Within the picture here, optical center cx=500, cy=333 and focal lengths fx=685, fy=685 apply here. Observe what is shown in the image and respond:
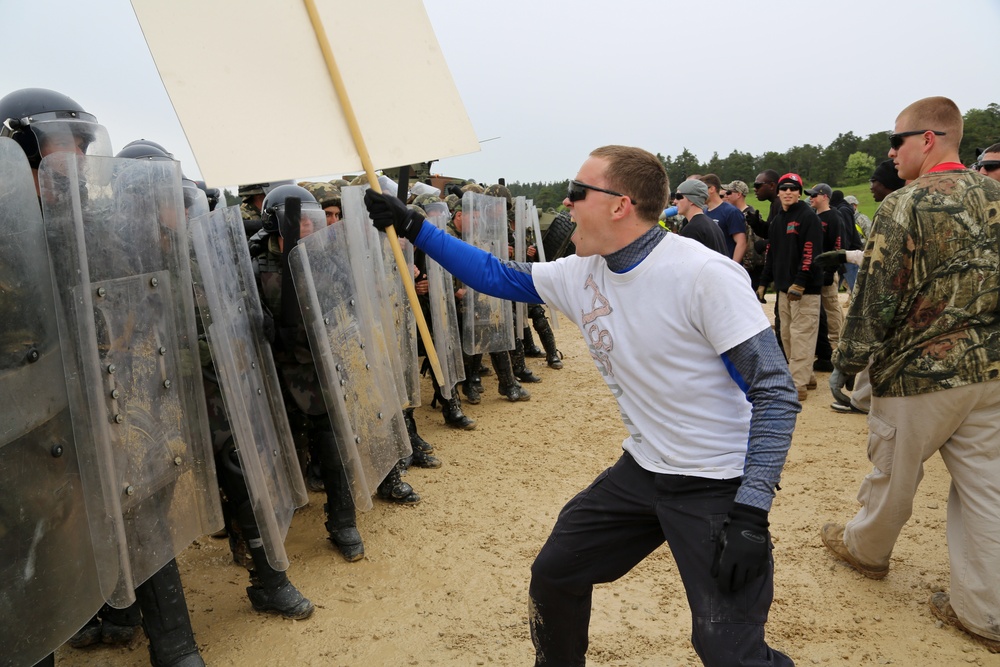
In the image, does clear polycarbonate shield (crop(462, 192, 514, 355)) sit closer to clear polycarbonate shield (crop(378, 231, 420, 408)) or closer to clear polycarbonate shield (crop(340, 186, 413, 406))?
clear polycarbonate shield (crop(378, 231, 420, 408))

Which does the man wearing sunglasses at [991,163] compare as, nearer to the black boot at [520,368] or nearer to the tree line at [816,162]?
the black boot at [520,368]

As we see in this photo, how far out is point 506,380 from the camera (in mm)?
6820

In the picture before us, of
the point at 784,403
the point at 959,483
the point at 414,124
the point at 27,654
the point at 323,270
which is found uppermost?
the point at 414,124

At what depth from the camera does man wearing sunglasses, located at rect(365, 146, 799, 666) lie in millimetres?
1839

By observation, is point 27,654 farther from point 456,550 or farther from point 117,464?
point 456,550

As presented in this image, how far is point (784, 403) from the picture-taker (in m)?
1.82

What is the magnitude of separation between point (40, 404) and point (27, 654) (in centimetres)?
66

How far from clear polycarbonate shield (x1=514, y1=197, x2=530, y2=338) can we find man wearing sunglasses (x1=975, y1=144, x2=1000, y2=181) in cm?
396

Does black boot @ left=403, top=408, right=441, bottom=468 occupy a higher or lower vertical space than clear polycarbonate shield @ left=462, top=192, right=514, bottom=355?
lower

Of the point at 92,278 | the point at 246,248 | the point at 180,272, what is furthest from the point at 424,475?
Result: the point at 92,278

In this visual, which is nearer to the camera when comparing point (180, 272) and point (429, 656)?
point (180, 272)

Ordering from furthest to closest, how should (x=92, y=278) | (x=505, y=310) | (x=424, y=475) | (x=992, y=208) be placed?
1. (x=505, y=310)
2. (x=424, y=475)
3. (x=992, y=208)
4. (x=92, y=278)

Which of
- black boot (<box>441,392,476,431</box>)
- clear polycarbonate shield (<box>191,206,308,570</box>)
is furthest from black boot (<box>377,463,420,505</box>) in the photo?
black boot (<box>441,392,476,431</box>)

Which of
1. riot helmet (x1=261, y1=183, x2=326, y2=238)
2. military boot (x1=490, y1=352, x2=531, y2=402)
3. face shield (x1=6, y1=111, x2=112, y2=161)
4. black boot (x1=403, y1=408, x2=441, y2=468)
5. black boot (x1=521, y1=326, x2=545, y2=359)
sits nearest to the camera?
face shield (x1=6, y1=111, x2=112, y2=161)
